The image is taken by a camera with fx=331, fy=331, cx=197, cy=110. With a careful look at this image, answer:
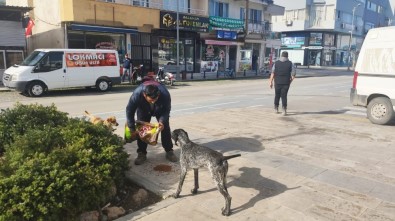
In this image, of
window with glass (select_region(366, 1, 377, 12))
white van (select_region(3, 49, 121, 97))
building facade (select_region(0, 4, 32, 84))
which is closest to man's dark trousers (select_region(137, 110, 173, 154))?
white van (select_region(3, 49, 121, 97))

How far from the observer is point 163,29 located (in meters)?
25.2

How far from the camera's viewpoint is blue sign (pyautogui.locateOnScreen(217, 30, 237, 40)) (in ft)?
98.8

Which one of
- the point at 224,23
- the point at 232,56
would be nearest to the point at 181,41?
the point at 224,23

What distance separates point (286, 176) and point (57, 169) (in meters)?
3.35

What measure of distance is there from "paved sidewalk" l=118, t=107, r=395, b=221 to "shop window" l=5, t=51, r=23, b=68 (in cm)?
1542

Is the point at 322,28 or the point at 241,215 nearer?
the point at 241,215

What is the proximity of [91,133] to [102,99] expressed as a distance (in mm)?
9930

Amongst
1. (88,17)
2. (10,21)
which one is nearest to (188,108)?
(88,17)

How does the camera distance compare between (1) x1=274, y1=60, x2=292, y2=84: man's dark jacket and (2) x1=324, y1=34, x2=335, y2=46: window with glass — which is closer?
(1) x1=274, y1=60, x2=292, y2=84: man's dark jacket

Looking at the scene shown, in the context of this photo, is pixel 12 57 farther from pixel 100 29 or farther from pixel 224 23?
pixel 224 23

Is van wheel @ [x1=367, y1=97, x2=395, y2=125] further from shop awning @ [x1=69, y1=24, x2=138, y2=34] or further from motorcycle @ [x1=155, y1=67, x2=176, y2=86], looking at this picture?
shop awning @ [x1=69, y1=24, x2=138, y2=34]

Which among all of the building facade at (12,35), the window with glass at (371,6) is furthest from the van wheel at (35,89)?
the window with glass at (371,6)

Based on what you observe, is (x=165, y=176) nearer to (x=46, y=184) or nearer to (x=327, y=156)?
(x=46, y=184)

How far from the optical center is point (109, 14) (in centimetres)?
2116
